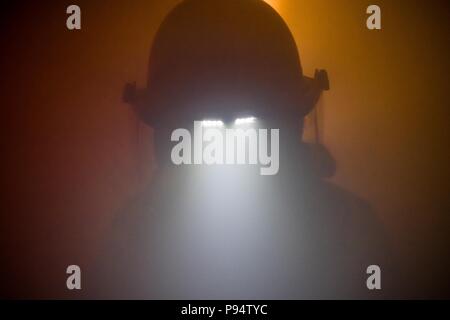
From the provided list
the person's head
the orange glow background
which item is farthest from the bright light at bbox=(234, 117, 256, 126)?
the orange glow background

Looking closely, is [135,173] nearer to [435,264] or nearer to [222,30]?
[222,30]

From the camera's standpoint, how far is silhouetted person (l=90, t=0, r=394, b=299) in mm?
958

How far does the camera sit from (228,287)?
3.20 ft

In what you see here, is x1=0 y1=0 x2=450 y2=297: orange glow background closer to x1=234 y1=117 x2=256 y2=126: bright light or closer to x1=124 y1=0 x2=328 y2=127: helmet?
x1=124 y1=0 x2=328 y2=127: helmet

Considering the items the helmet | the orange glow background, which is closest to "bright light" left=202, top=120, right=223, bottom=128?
the helmet

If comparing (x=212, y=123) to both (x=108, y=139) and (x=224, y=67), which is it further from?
(x=108, y=139)

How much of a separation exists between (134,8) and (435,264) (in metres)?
1.01

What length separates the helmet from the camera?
942 mm

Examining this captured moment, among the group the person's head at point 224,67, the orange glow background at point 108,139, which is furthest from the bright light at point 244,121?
the orange glow background at point 108,139

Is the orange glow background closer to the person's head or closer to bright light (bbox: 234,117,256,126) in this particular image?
the person's head

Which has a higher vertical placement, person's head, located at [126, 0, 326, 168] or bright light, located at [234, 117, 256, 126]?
person's head, located at [126, 0, 326, 168]

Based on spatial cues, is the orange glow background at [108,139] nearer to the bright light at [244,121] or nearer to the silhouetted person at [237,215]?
the silhouetted person at [237,215]

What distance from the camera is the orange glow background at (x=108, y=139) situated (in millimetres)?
982

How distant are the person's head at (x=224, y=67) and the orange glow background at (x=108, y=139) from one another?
2.9 inches
